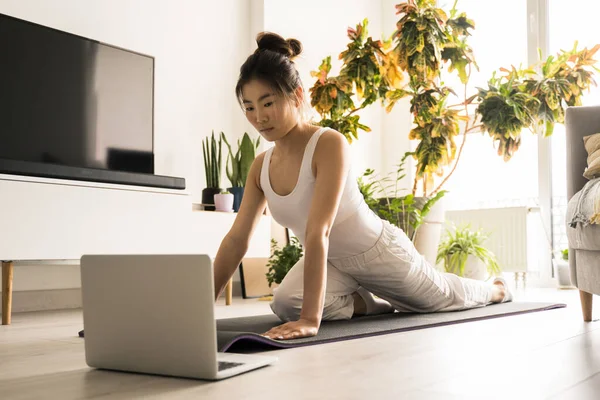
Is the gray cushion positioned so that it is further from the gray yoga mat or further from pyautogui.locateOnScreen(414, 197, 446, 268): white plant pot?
pyautogui.locateOnScreen(414, 197, 446, 268): white plant pot

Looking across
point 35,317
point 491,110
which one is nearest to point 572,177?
point 491,110

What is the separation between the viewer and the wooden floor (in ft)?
3.42

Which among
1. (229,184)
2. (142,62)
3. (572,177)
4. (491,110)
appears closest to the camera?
(572,177)

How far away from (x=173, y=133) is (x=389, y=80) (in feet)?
4.36

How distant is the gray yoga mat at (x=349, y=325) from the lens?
1.49 meters

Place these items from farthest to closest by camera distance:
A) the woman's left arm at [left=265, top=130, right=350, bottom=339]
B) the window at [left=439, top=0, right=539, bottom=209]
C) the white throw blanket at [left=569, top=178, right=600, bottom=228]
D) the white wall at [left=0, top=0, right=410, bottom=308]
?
the window at [left=439, top=0, right=539, bottom=209]
the white wall at [left=0, top=0, right=410, bottom=308]
the white throw blanket at [left=569, top=178, right=600, bottom=228]
the woman's left arm at [left=265, top=130, right=350, bottom=339]

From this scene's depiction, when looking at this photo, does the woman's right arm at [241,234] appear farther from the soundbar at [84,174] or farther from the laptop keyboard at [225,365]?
the soundbar at [84,174]

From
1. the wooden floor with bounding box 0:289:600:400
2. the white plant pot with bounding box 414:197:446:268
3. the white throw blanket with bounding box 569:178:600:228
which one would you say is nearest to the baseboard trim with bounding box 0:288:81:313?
the wooden floor with bounding box 0:289:600:400

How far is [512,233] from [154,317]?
13.4ft

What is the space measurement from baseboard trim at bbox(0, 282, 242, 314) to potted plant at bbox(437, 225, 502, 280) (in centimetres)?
243

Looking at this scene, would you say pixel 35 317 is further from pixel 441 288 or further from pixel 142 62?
pixel 441 288

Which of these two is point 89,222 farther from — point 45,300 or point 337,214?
point 337,214

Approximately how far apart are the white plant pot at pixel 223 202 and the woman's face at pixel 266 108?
184 cm

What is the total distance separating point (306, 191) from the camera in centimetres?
182
